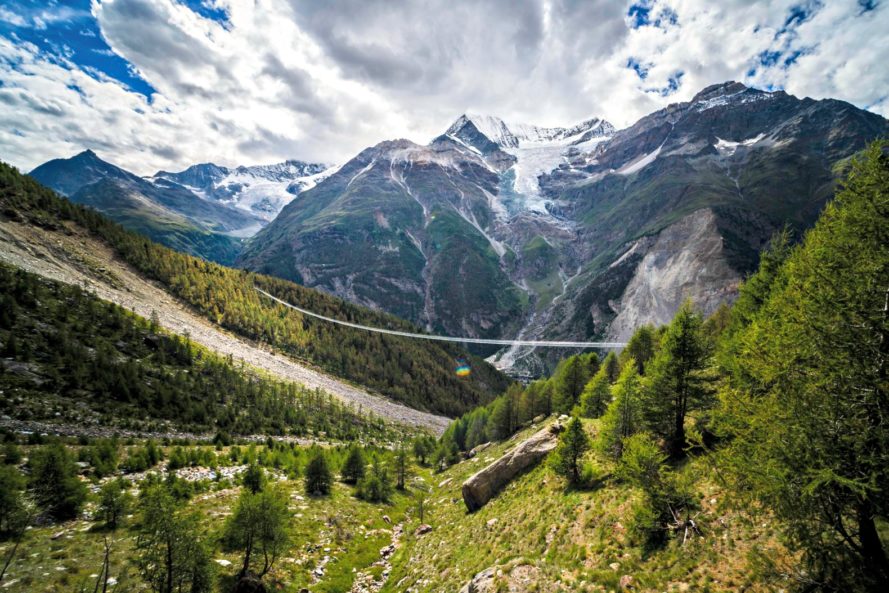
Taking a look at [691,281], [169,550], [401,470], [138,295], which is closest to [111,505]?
[169,550]

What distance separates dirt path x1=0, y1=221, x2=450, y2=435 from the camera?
7366 cm

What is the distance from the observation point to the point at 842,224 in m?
9.07

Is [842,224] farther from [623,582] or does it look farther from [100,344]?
[100,344]

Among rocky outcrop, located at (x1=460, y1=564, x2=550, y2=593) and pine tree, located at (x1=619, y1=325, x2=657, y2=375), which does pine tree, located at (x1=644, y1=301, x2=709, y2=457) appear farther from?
pine tree, located at (x1=619, y1=325, x2=657, y2=375)

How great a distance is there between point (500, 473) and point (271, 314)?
123592 millimetres

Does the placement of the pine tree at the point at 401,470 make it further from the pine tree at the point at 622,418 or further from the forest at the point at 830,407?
the forest at the point at 830,407

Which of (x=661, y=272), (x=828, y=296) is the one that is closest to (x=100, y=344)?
(x=828, y=296)

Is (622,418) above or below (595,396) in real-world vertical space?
below

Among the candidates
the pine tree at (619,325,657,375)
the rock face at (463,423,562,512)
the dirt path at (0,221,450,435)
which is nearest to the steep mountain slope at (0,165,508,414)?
the dirt path at (0,221,450,435)

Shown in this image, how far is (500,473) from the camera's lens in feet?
Result: 99.0

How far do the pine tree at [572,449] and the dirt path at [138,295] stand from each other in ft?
278

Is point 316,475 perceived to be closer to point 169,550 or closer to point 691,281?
point 169,550

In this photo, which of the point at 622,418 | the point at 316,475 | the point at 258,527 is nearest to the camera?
the point at 258,527

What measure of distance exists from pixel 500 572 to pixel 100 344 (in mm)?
70823
